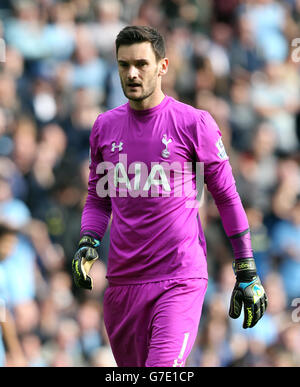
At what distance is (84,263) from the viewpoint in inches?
226

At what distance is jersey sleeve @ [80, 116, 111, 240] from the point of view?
19.3 ft

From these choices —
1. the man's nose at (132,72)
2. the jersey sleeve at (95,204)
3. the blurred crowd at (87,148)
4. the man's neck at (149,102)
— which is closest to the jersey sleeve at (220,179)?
the man's neck at (149,102)

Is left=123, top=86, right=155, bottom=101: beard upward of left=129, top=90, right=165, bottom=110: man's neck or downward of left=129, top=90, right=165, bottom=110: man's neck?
upward

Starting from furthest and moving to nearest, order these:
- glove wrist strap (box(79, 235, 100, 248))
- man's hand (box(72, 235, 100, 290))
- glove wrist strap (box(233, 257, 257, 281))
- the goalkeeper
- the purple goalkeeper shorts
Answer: glove wrist strap (box(79, 235, 100, 248))
man's hand (box(72, 235, 100, 290))
glove wrist strap (box(233, 257, 257, 281))
the goalkeeper
the purple goalkeeper shorts

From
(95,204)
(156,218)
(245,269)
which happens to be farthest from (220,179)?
(95,204)

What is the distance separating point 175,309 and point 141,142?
106 centimetres

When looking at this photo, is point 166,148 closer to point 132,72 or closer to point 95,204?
point 132,72

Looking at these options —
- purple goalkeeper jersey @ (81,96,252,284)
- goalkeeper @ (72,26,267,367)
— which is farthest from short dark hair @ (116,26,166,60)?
purple goalkeeper jersey @ (81,96,252,284)

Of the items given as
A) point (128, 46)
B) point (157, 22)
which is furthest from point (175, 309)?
point (157, 22)

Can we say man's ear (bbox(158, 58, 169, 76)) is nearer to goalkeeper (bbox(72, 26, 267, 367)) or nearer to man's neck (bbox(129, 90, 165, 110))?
goalkeeper (bbox(72, 26, 267, 367))

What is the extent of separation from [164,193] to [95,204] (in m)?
0.70

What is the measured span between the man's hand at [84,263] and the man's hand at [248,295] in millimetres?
931

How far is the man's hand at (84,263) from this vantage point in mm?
5668
